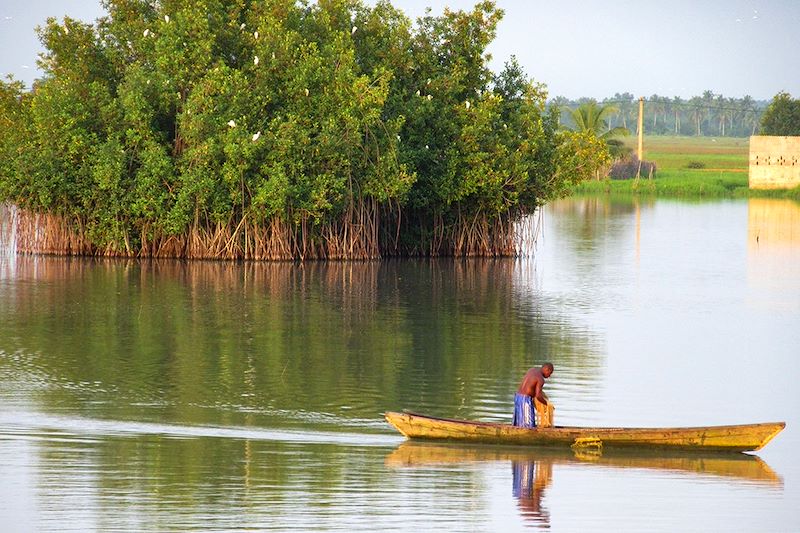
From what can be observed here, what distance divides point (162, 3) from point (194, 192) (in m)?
6.07

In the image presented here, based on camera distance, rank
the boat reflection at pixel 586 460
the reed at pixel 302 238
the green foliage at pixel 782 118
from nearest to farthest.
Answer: the boat reflection at pixel 586 460
the reed at pixel 302 238
the green foliage at pixel 782 118

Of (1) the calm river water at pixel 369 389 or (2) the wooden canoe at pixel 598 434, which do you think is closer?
(1) the calm river water at pixel 369 389

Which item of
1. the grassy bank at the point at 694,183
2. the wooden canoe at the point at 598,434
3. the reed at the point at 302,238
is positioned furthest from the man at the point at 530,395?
the grassy bank at the point at 694,183

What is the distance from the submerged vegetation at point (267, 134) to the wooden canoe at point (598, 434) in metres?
21.4

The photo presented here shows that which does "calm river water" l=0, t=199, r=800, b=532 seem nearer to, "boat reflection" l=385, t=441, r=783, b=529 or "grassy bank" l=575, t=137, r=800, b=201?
"boat reflection" l=385, t=441, r=783, b=529

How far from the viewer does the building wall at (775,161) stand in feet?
272

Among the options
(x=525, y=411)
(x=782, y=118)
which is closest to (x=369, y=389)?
(x=525, y=411)

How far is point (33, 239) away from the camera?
42.7 m

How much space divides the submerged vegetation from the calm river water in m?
1.59

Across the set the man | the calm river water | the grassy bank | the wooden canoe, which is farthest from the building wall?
the man

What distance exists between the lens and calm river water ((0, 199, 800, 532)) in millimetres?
14586

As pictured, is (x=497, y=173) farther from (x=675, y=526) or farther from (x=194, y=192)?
(x=675, y=526)

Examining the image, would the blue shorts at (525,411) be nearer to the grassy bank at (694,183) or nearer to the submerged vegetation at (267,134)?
the submerged vegetation at (267,134)

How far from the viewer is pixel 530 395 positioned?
670 inches
